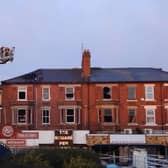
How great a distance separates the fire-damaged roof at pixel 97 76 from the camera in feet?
222

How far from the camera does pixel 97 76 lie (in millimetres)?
69062

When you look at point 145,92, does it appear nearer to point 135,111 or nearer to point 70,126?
point 135,111

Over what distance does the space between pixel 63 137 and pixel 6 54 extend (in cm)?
1158

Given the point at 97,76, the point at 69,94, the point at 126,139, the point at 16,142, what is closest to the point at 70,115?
the point at 69,94

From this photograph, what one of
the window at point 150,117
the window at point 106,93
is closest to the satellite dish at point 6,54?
the window at point 106,93

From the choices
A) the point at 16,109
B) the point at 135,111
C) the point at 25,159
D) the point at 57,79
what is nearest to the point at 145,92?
the point at 135,111

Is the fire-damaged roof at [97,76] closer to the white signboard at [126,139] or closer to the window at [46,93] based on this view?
the window at [46,93]

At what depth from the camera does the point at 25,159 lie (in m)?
21.6

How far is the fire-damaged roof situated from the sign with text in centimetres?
744

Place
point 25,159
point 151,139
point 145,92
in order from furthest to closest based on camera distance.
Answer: point 145,92 < point 151,139 < point 25,159

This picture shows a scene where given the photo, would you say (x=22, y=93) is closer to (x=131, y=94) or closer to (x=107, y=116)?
(x=107, y=116)

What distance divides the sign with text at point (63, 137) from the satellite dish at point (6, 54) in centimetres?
1033

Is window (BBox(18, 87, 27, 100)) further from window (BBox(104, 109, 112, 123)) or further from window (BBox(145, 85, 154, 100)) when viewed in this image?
window (BBox(145, 85, 154, 100))

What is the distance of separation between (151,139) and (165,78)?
8827mm
